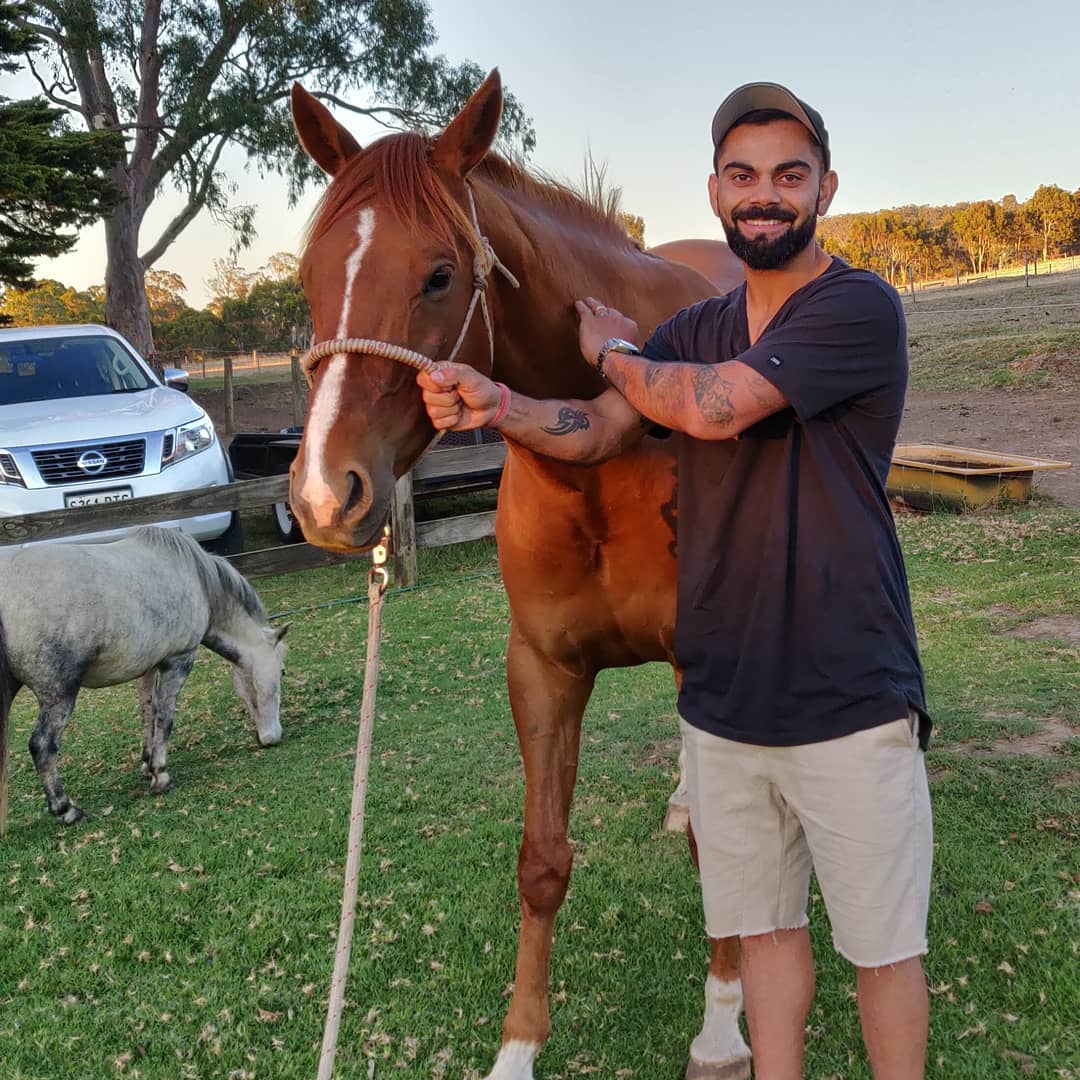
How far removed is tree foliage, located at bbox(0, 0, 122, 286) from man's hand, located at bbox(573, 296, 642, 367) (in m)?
13.0

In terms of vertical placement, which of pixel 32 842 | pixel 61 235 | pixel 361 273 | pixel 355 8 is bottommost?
pixel 32 842

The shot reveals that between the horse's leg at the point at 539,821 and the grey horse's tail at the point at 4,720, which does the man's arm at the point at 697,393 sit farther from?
the grey horse's tail at the point at 4,720

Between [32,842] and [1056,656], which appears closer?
[32,842]

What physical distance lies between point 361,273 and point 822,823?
4.39ft

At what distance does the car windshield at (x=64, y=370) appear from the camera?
814 cm

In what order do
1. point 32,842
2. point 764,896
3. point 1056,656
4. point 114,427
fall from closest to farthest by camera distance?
point 764,896
point 32,842
point 1056,656
point 114,427

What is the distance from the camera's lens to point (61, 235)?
14.4 meters

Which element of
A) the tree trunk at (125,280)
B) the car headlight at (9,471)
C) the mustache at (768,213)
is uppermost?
the tree trunk at (125,280)

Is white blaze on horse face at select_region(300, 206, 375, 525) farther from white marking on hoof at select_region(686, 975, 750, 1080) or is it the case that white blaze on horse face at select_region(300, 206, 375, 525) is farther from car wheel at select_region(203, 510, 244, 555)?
car wheel at select_region(203, 510, 244, 555)

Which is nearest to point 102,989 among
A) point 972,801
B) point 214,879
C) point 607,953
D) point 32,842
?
point 214,879

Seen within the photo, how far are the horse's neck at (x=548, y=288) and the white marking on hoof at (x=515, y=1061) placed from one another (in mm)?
1687

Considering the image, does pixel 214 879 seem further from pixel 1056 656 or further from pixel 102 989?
pixel 1056 656

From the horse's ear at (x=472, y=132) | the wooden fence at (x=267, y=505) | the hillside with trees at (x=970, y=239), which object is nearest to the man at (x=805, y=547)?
the horse's ear at (x=472, y=132)

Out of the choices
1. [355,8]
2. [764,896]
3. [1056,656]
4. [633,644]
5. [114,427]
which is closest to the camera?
[764,896]
